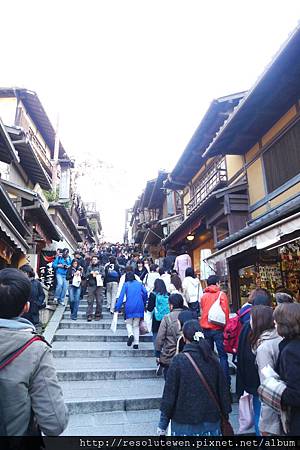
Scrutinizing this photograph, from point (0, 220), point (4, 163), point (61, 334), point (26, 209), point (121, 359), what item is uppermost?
point (4, 163)

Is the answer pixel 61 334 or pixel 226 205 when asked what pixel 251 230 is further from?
pixel 61 334

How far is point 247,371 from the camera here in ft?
13.2

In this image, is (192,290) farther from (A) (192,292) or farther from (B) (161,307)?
(B) (161,307)

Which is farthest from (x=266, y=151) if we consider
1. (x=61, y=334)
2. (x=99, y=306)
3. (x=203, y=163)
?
(x=61, y=334)

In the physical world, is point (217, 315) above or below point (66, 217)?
below

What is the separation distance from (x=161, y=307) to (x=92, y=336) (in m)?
2.52

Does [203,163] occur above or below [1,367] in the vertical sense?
above

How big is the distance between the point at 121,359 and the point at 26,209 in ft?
26.5

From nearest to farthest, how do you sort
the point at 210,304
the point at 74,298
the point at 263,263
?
the point at 210,304
the point at 263,263
the point at 74,298

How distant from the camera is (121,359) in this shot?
24.3ft

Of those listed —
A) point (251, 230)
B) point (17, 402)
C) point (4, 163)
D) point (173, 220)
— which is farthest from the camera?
point (173, 220)

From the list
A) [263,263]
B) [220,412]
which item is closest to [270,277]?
[263,263]

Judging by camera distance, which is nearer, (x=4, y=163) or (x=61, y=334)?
(x=61, y=334)

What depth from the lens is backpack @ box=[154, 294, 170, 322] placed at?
6971 mm
